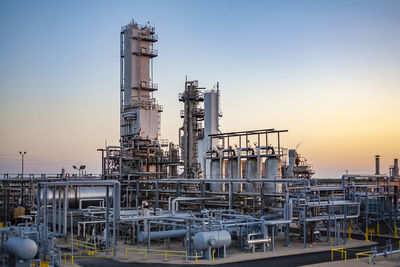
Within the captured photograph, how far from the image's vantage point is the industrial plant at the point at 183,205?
963 inches

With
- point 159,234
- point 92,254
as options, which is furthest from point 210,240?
point 92,254

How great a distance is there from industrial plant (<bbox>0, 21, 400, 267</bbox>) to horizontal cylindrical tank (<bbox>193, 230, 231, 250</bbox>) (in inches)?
2.0

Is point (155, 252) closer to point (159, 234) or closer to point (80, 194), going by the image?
point (159, 234)

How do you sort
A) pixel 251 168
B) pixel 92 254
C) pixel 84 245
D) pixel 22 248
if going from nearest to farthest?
pixel 22 248, pixel 92 254, pixel 84 245, pixel 251 168

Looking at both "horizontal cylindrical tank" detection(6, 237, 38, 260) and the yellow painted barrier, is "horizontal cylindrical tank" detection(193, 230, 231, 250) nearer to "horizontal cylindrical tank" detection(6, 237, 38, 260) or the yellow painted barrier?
the yellow painted barrier

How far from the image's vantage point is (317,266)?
71.9 ft

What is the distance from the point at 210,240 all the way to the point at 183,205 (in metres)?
14.3

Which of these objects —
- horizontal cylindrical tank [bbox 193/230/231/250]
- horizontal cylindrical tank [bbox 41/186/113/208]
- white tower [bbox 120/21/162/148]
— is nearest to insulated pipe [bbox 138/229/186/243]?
horizontal cylindrical tank [bbox 193/230/231/250]

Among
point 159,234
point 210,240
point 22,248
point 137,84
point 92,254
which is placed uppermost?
point 137,84

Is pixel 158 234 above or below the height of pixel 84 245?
above

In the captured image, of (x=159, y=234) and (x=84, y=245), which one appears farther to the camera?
(x=84, y=245)

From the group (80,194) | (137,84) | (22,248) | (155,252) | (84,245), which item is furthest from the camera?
(137,84)

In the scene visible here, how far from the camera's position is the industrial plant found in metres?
24.5

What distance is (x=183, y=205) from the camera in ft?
123
